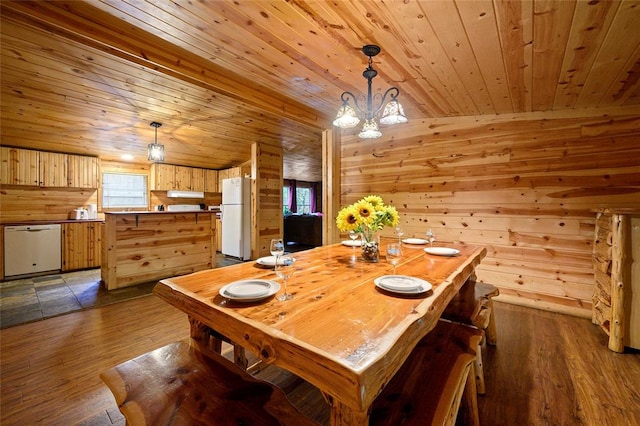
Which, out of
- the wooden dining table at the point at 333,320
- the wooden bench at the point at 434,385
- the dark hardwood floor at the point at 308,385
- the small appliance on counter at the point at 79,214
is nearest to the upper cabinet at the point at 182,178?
the small appliance on counter at the point at 79,214

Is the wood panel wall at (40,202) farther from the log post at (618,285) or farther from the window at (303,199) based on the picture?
the log post at (618,285)

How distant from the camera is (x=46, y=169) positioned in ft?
14.7

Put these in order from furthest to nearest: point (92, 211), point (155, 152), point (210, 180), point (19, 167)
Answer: point (210, 180), point (92, 211), point (19, 167), point (155, 152)

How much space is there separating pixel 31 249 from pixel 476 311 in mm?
5963

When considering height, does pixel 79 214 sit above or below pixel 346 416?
above

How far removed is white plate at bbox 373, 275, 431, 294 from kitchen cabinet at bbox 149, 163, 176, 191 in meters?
6.19

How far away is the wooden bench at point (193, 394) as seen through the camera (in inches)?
33.4

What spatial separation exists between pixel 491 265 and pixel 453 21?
104 inches

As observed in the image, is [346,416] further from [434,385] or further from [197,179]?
[197,179]

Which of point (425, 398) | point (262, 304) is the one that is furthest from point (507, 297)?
point (262, 304)

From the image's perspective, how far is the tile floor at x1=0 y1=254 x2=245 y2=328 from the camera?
8.70 ft

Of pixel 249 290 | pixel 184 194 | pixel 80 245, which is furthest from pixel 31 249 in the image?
pixel 249 290

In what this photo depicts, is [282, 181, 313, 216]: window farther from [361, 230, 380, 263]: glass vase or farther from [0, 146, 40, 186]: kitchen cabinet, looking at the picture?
[361, 230, 380, 263]: glass vase

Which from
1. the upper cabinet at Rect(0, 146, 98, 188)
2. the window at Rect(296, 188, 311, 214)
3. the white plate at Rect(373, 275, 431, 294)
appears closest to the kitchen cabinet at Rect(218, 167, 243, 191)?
the upper cabinet at Rect(0, 146, 98, 188)
